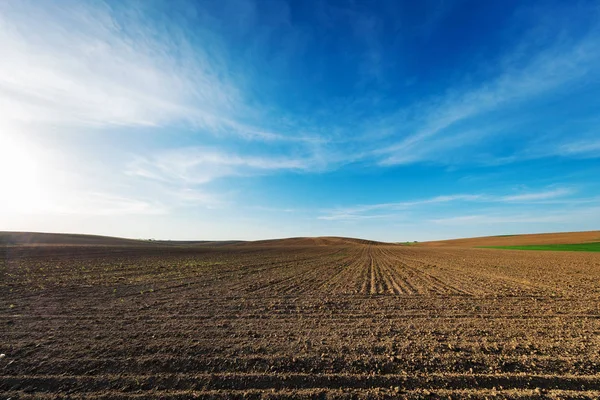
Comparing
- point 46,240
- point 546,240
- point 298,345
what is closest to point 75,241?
point 46,240

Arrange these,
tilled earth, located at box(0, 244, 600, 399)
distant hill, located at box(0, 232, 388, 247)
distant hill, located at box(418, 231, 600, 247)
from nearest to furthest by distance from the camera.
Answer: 1. tilled earth, located at box(0, 244, 600, 399)
2. distant hill, located at box(0, 232, 388, 247)
3. distant hill, located at box(418, 231, 600, 247)

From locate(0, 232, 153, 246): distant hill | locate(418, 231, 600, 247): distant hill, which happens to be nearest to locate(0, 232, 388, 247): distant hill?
locate(0, 232, 153, 246): distant hill

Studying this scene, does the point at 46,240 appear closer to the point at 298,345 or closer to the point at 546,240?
the point at 298,345

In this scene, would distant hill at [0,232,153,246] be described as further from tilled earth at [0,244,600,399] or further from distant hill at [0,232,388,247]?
tilled earth at [0,244,600,399]

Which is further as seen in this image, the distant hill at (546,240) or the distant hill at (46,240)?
the distant hill at (546,240)

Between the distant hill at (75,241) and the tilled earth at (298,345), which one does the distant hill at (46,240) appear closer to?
the distant hill at (75,241)

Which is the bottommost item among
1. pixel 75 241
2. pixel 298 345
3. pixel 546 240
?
pixel 298 345

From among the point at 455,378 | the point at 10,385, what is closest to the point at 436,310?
the point at 455,378

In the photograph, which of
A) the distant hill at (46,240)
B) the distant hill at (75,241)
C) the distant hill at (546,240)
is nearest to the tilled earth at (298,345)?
the distant hill at (46,240)

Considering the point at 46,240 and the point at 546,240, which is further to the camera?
the point at 546,240

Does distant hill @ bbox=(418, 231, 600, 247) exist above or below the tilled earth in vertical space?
above

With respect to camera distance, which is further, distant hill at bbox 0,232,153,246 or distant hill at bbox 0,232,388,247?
distant hill at bbox 0,232,388,247

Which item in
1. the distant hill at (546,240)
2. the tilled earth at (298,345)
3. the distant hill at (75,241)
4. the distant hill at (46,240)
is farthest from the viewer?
the distant hill at (546,240)

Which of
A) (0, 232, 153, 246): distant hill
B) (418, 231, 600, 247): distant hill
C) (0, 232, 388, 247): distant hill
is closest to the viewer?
(0, 232, 153, 246): distant hill
